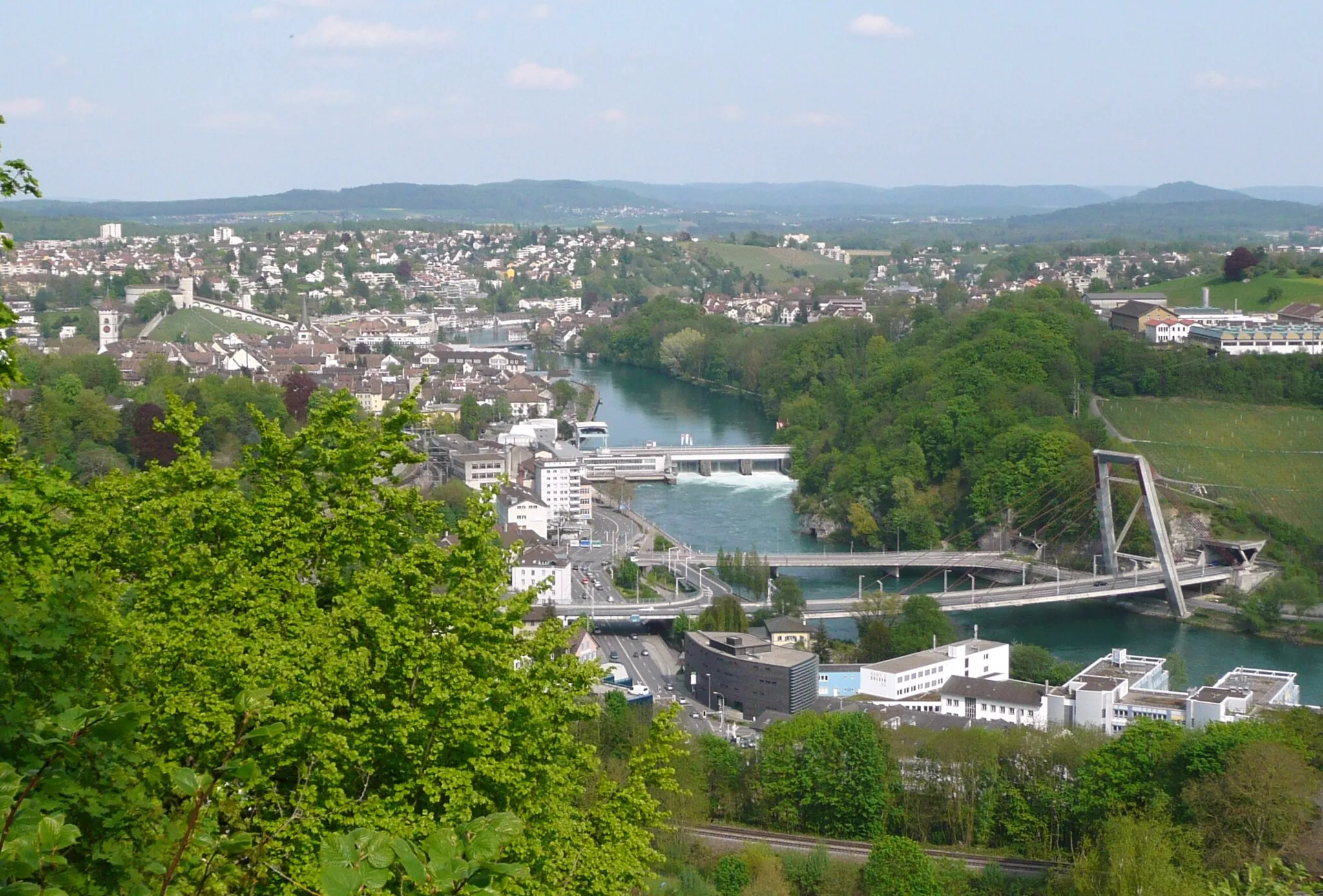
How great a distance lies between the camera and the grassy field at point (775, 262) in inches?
1513

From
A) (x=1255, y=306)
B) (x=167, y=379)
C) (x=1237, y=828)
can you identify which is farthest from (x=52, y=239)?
(x=1237, y=828)

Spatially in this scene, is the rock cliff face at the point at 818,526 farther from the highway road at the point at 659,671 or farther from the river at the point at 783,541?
the highway road at the point at 659,671

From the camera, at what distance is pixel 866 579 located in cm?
1224

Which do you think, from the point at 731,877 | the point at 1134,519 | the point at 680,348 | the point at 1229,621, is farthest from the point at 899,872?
the point at 680,348

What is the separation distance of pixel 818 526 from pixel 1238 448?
12.5 feet

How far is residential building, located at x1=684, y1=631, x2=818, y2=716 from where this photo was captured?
835cm

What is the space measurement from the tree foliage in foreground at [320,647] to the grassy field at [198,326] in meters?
21.4

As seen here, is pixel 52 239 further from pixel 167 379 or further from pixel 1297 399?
pixel 1297 399

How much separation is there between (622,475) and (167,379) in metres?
4.63

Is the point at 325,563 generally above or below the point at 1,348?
below

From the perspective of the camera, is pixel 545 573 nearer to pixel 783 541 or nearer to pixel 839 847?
pixel 783 541

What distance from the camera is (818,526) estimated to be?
46.3 ft

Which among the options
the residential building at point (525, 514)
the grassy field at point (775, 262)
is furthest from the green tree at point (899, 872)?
the grassy field at point (775, 262)

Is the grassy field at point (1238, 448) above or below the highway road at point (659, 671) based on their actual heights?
above
